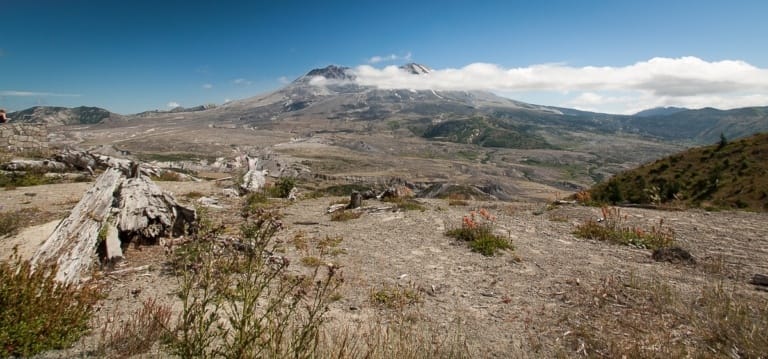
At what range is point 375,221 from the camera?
48.9 feet

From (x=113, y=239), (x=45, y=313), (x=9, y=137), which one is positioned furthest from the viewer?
(x=9, y=137)

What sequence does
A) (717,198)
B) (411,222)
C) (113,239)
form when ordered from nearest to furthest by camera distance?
(113,239), (411,222), (717,198)

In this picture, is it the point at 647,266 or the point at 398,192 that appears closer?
the point at 647,266

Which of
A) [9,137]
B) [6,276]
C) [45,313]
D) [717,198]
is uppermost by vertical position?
[9,137]

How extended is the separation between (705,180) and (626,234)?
1559cm

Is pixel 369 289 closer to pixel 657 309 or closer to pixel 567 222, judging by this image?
pixel 657 309

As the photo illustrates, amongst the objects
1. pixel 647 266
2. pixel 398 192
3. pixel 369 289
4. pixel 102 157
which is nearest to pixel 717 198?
pixel 647 266

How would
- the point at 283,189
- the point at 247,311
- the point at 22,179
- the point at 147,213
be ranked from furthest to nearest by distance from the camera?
the point at 283,189
the point at 22,179
the point at 147,213
the point at 247,311

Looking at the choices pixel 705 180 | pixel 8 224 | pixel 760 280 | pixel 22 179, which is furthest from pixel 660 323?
pixel 22 179

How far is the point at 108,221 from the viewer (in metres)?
9.16

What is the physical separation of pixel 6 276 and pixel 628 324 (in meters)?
9.40

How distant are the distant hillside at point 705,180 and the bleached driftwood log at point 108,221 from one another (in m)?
20.5

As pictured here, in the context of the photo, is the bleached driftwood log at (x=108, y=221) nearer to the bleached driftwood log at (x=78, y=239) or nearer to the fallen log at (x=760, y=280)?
the bleached driftwood log at (x=78, y=239)

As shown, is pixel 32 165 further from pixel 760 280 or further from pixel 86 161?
pixel 760 280
